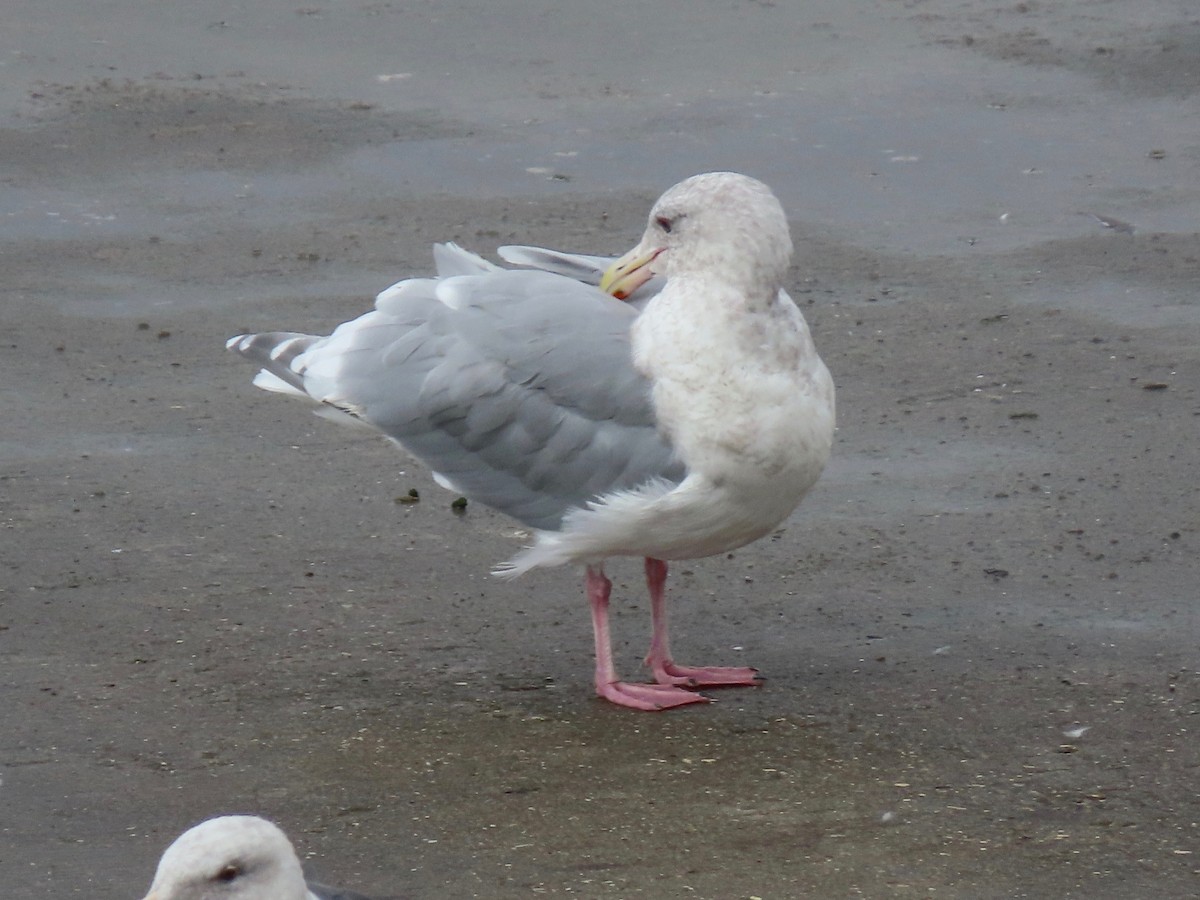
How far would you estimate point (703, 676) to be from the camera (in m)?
5.48

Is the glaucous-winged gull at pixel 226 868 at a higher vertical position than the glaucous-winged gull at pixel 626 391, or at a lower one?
lower

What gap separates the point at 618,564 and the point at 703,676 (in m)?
1.08

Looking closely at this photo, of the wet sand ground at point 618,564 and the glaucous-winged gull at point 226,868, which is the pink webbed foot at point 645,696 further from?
the glaucous-winged gull at point 226,868

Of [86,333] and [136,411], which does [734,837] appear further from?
[86,333]

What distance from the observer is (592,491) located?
17.6 feet

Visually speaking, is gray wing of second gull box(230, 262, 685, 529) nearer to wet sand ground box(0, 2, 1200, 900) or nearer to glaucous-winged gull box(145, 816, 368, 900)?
wet sand ground box(0, 2, 1200, 900)

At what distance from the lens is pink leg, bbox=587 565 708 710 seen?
5355 millimetres

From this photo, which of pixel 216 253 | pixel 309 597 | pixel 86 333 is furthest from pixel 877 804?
pixel 216 253

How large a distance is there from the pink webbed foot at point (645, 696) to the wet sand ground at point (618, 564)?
0.06 m

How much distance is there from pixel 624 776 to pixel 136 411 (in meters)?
3.05

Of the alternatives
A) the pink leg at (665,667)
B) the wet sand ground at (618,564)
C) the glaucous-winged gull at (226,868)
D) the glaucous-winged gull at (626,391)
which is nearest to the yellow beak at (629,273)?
the glaucous-winged gull at (626,391)

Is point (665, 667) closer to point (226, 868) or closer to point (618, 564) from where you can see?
point (618, 564)

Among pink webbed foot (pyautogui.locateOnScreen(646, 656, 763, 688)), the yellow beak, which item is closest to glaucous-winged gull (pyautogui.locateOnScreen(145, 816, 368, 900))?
pink webbed foot (pyautogui.locateOnScreen(646, 656, 763, 688))

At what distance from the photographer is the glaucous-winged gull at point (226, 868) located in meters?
3.43
